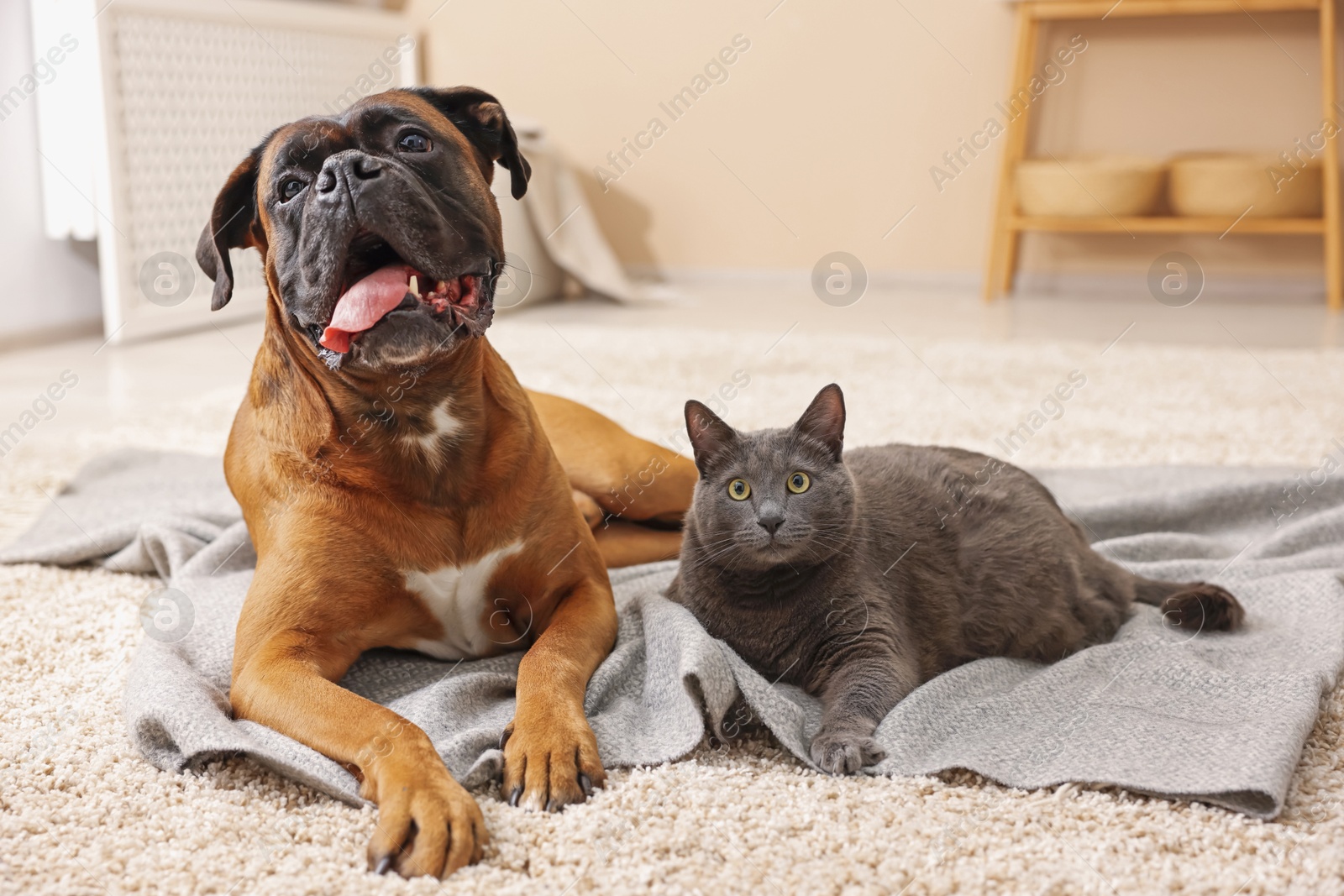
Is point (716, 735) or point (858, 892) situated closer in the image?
point (858, 892)

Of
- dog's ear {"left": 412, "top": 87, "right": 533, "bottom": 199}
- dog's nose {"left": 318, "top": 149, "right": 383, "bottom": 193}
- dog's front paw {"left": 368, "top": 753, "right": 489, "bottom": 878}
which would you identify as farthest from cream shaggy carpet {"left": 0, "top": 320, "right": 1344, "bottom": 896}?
dog's ear {"left": 412, "top": 87, "right": 533, "bottom": 199}

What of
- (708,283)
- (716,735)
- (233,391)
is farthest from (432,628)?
(708,283)

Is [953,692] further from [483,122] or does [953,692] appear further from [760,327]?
[760,327]

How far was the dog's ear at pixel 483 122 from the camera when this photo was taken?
5.86ft

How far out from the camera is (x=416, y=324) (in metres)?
1.53

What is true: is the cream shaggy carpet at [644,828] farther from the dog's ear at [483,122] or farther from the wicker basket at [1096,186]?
the wicker basket at [1096,186]

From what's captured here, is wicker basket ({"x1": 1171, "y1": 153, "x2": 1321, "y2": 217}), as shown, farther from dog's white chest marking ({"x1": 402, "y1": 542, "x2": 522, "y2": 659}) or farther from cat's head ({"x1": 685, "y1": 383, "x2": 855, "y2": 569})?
dog's white chest marking ({"x1": 402, "y1": 542, "x2": 522, "y2": 659})

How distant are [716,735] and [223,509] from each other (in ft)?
4.64

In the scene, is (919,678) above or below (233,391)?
above

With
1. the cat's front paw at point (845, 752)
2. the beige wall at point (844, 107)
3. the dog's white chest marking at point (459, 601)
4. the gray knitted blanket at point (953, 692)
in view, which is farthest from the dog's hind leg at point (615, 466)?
the beige wall at point (844, 107)

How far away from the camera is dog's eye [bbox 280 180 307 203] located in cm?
164

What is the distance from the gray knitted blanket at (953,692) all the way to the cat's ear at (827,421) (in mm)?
328

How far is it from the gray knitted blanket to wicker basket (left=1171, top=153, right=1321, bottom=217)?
3.45m

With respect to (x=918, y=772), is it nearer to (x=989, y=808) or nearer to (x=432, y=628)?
(x=989, y=808)
